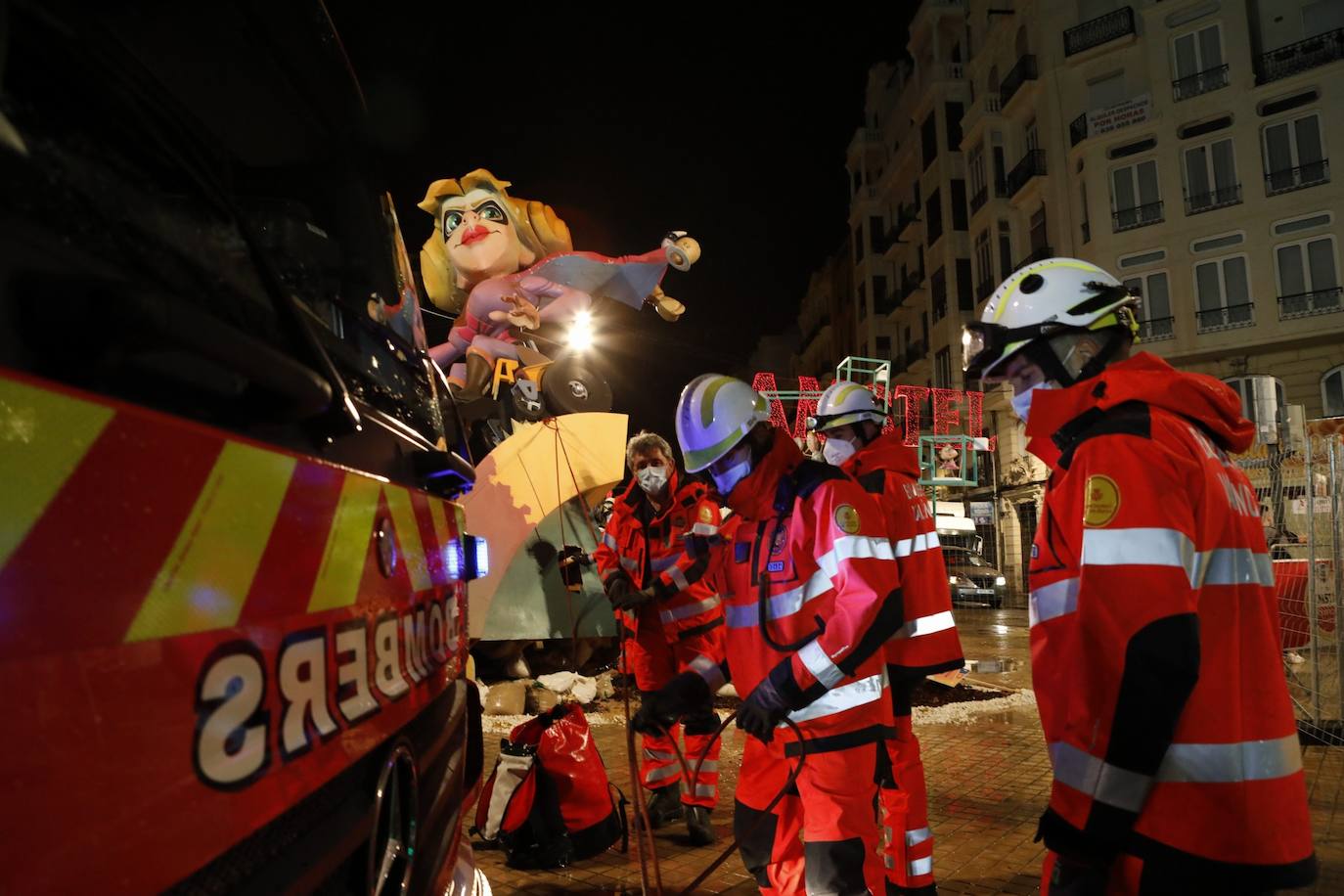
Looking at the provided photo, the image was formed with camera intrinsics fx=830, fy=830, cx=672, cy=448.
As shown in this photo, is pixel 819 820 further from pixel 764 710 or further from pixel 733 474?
pixel 733 474

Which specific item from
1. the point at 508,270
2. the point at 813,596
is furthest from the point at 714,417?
the point at 508,270

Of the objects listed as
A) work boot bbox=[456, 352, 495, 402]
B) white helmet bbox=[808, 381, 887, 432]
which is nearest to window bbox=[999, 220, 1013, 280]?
work boot bbox=[456, 352, 495, 402]

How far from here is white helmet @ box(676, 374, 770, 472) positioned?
117 inches

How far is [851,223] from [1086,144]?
19.3 m

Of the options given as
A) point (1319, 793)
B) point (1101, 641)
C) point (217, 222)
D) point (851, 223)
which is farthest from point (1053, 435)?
point (851, 223)

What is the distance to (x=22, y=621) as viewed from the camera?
2.31 feet

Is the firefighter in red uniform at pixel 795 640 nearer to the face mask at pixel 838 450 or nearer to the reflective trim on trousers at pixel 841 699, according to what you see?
the reflective trim on trousers at pixel 841 699

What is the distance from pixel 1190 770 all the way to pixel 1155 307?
80.4 feet

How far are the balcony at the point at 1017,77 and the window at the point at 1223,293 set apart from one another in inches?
331

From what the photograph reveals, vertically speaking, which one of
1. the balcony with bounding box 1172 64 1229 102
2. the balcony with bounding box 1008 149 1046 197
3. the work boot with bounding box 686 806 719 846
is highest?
the balcony with bounding box 1172 64 1229 102

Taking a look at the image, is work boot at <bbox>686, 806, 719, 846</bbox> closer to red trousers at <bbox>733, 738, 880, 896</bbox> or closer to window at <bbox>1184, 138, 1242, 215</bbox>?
red trousers at <bbox>733, 738, 880, 896</bbox>

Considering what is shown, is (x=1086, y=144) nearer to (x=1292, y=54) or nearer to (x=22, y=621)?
(x=1292, y=54)

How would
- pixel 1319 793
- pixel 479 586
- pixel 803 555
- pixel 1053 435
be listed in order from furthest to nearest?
pixel 479 586
pixel 1319 793
pixel 803 555
pixel 1053 435

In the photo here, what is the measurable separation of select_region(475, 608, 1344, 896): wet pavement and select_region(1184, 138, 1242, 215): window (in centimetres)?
2034
